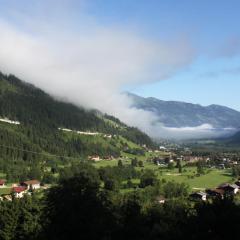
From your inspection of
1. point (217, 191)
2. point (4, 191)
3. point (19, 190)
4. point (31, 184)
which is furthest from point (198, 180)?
point (4, 191)

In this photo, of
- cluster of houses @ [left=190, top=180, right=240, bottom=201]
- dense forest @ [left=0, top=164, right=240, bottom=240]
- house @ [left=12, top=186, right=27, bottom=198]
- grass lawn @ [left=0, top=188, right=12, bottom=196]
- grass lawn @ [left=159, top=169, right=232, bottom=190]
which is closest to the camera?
dense forest @ [left=0, top=164, right=240, bottom=240]

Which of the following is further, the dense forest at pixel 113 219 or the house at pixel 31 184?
the house at pixel 31 184

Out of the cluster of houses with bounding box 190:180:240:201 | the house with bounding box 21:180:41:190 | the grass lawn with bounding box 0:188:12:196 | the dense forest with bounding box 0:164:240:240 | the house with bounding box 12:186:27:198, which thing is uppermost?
the dense forest with bounding box 0:164:240:240

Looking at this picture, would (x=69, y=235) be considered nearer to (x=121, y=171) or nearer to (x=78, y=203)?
(x=78, y=203)

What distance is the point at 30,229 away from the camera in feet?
251

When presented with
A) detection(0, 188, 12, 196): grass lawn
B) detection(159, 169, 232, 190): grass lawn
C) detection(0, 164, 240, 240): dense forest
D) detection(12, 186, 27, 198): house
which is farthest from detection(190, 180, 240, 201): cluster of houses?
detection(0, 164, 240, 240): dense forest

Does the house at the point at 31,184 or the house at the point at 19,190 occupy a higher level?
the house at the point at 31,184

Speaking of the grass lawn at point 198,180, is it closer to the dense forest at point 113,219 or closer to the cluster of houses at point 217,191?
the cluster of houses at point 217,191

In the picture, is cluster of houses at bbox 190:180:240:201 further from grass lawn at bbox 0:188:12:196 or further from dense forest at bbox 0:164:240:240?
dense forest at bbox 0:164:240:240

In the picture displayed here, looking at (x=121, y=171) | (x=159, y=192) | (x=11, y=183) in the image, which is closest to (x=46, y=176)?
(x=11, y=183)

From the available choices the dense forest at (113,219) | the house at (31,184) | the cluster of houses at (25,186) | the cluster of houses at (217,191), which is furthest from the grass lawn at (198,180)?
the dense forest at (113,219)

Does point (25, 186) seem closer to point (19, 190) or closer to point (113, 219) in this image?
point (19, 190)

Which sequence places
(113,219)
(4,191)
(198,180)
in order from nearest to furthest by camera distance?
(113,219), (4,191), (198,180)

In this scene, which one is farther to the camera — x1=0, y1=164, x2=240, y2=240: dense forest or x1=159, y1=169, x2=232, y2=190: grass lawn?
x1=159, y1=169, x2=232, y2=190: grass lawn
